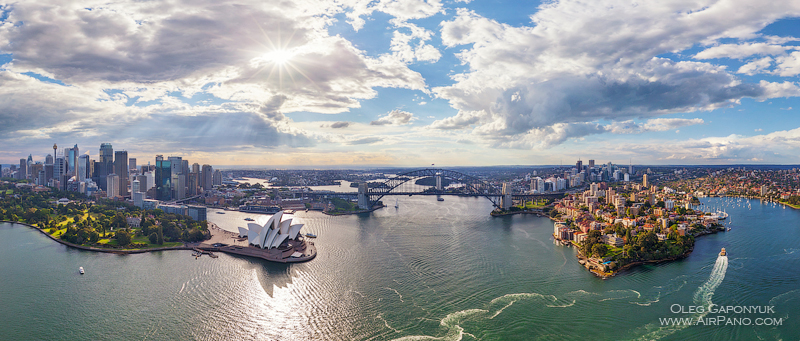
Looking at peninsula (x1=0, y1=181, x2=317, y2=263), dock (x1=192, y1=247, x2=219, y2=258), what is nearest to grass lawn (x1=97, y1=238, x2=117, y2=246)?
peninsula (x1=0, y1=181, x2=317, y2=263)

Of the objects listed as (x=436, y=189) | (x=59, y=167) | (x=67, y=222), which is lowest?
(x=67, y=222)

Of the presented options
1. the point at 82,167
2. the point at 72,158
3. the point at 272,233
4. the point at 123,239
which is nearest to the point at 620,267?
the point at 272,233

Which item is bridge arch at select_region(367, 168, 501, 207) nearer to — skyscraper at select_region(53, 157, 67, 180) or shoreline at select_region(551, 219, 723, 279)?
shoreline at select_region(551, 219, 723, 279)

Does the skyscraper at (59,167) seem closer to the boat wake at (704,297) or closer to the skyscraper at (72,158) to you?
the skyscraper at (72,158)

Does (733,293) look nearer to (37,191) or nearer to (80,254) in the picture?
(80,254)

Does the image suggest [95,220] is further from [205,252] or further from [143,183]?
[143,183]
